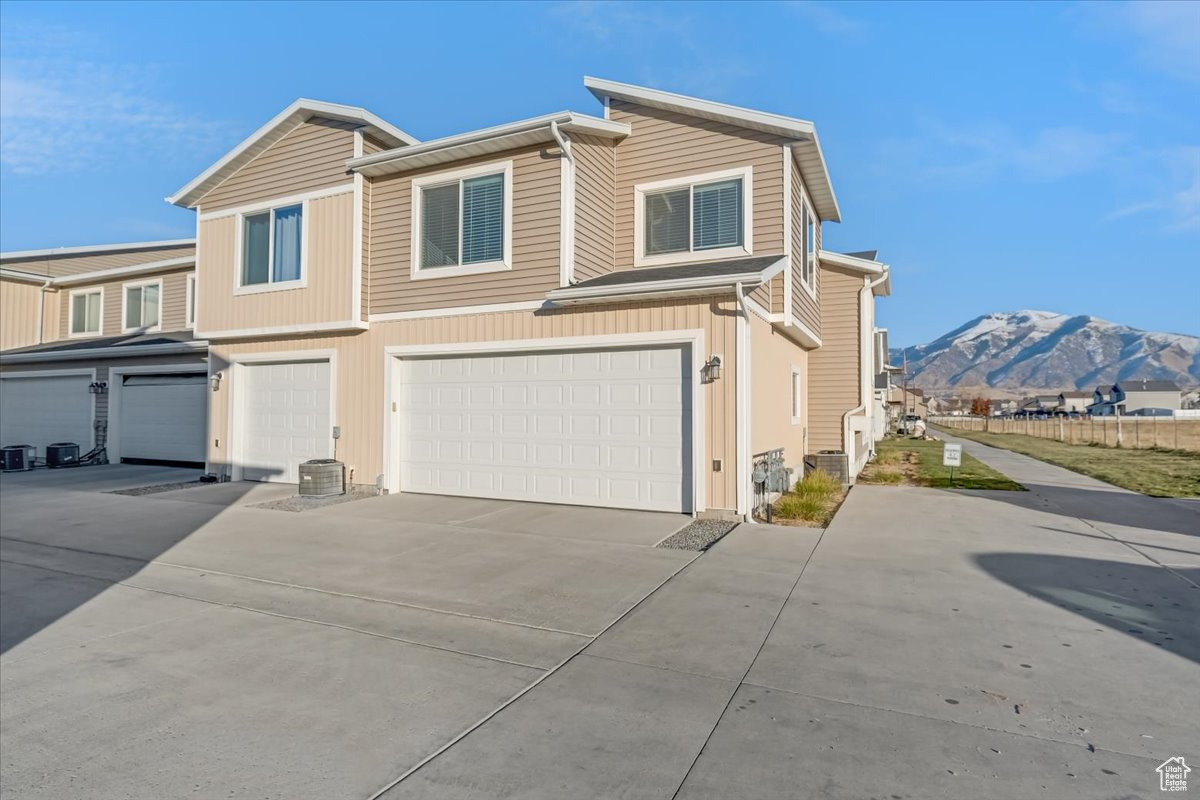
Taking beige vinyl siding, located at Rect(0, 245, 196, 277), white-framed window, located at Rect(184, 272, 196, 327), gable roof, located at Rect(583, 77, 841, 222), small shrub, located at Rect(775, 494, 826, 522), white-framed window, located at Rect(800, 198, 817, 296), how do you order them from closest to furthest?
small shrub, located at Rect(775, 494, 826, 522) < gable roof, located at Rect(583, 77, 841, 222) < white-framed window, located at Rect(800, 198, 817, 296) < white-framed window, located at Rect(184, 272, 196, 327) < beige vinyl siding, located at Rect(0, 245, 196, 277)

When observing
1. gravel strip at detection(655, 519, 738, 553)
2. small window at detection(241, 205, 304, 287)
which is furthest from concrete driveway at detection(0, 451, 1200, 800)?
small window at detection(241, 205, 304, 287)

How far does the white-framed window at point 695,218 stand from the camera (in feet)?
34.1

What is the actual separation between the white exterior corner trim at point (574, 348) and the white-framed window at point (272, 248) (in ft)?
9.11

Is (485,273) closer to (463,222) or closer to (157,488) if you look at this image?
Result: (463,222)

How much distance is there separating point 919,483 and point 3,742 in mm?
13846

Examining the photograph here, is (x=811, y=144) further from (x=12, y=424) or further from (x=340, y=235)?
(x=12, y=424)

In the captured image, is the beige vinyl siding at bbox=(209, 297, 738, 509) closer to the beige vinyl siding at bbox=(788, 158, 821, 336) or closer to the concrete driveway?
the concrete driveway

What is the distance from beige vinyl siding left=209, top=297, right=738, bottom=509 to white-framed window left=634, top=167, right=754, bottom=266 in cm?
213

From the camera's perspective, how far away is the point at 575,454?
31.7 ft

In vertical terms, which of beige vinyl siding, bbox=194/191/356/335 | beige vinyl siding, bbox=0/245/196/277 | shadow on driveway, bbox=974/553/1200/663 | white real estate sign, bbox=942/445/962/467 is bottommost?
shadow on driveway, bbox=974/553/1200/663

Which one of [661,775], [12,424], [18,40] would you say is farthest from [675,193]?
[12,424]

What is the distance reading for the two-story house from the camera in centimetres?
905

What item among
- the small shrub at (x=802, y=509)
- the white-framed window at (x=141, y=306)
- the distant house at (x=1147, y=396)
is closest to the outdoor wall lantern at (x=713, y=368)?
the small shrub at (x=802, y=509)

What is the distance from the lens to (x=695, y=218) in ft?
35.3
